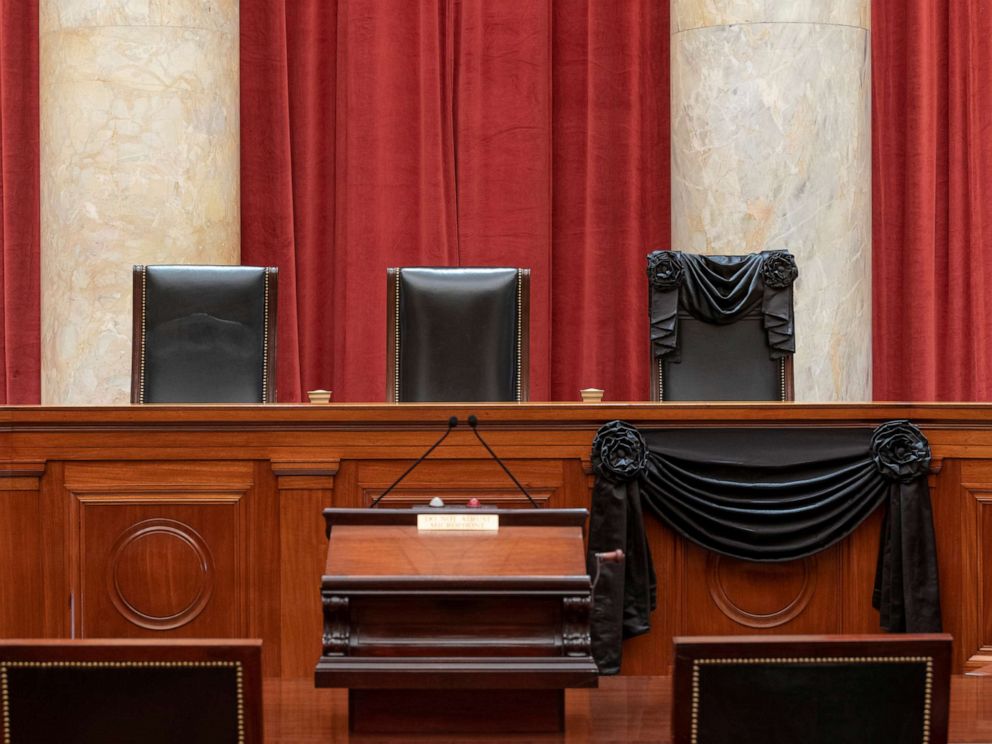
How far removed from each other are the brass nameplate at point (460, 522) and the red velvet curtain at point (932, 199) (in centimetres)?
430

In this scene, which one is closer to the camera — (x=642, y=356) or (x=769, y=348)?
(x=769, y=348)

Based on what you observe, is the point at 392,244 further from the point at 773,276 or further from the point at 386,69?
the point at 773,276

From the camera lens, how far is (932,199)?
639 cm

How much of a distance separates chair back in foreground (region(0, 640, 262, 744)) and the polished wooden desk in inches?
50.3

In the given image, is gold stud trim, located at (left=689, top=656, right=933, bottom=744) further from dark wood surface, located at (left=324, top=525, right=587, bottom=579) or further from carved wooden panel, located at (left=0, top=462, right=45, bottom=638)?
carved wooden panel, located at (left=0, top=462, right=45, bottom=638)

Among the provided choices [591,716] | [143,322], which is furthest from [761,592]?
[143,322]

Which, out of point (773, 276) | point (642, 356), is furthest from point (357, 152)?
point (773, 276)

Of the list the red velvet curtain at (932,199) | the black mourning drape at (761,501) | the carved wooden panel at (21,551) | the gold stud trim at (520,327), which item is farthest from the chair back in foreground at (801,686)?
the red velvet curtain at (932,199)

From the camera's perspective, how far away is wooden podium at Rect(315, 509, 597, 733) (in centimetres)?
230

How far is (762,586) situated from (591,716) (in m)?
0.93

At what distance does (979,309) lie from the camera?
20.8 ft

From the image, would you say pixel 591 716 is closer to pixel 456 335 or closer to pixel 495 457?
pixel 495 457

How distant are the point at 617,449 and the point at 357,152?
3.28m

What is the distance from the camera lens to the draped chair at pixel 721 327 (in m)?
4.20
